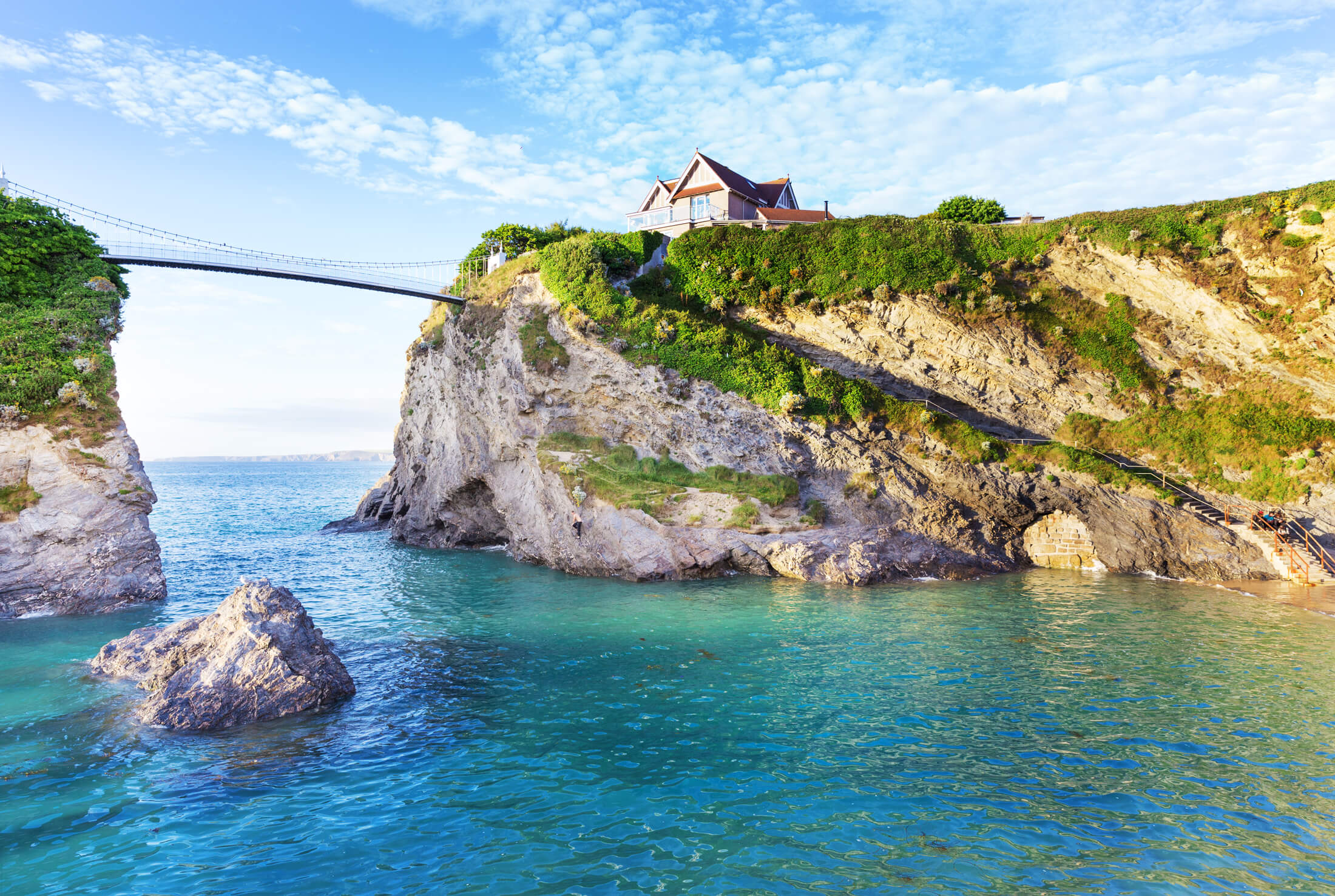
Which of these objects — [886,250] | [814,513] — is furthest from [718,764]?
[886,250]

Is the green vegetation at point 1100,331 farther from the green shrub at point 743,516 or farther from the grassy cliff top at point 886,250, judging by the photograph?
the green shrub at point 743,516

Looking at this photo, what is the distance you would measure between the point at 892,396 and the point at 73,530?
41.4 metres

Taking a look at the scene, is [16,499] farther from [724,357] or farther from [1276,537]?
[1276,537]

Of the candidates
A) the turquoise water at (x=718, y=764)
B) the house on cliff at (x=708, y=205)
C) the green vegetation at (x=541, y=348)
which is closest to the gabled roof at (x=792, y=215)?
the house on cliff at (x=708, y=205)

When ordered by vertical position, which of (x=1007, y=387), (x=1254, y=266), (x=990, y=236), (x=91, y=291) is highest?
(x=990, y=236)

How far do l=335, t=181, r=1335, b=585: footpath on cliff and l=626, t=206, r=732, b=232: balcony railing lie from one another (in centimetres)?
1164

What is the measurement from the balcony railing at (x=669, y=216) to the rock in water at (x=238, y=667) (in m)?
44.1

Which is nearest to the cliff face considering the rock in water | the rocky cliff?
the rock in water

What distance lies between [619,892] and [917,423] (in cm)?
3296

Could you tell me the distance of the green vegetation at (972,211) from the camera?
4703 cm

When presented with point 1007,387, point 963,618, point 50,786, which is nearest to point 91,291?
point 50,786

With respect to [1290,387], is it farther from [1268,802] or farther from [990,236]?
[1268,802]

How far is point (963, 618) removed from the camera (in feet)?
77.2

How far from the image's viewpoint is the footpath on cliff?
108 ft
